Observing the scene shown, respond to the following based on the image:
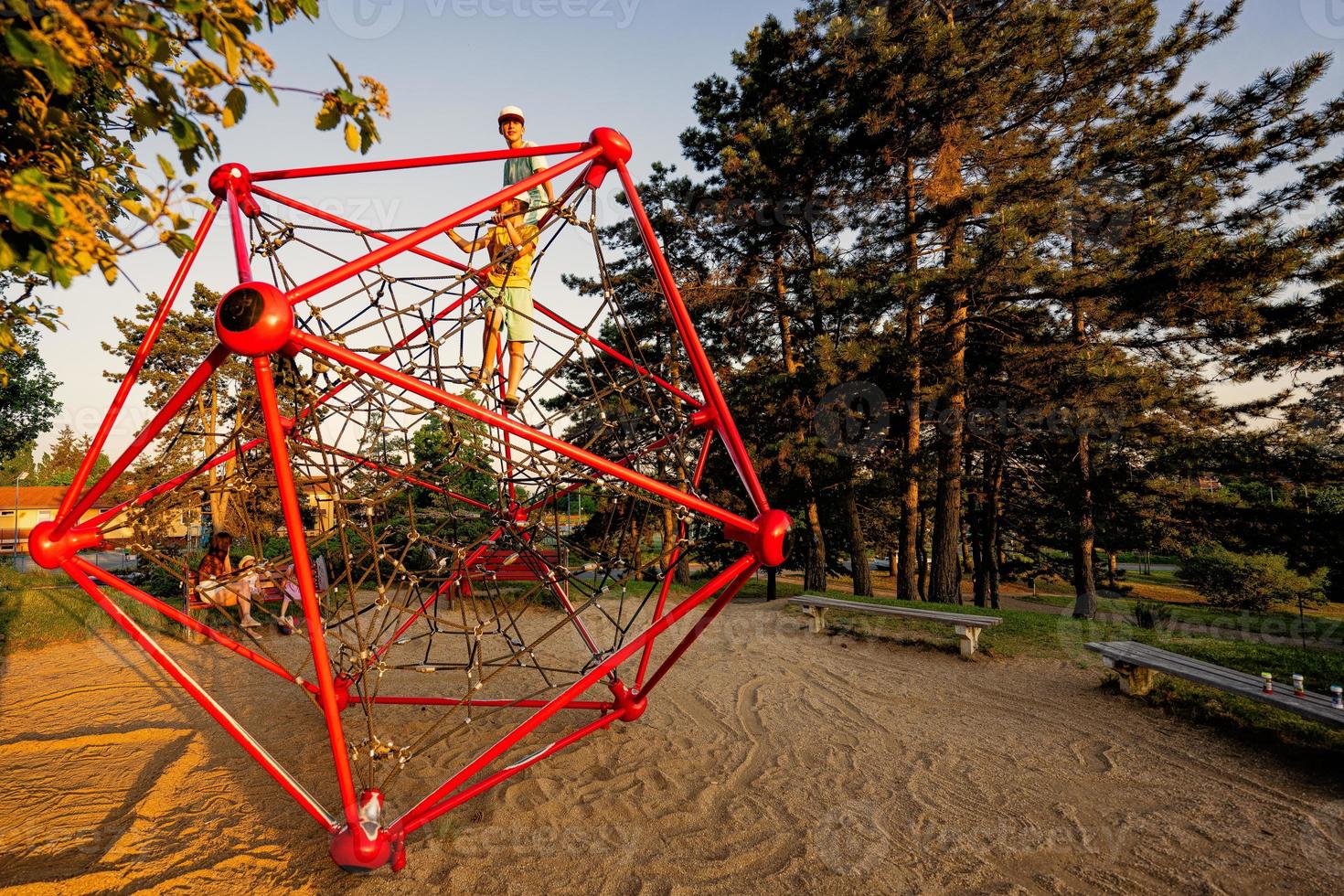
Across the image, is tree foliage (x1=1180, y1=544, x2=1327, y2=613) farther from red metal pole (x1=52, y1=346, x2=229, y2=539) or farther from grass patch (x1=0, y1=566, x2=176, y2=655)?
grass patch (x1=0, y1=566, x2=176, y2=655)

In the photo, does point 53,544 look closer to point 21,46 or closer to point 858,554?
point 21,46

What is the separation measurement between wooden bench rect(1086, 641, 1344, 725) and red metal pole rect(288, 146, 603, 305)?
5774 mm

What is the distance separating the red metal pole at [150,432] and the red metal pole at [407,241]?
37 cm

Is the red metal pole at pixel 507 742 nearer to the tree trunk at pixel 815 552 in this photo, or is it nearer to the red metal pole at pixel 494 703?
the red metal pole at pixel 494 703

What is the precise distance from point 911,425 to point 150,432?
1218 centimetres

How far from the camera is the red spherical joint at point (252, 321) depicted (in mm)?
1988

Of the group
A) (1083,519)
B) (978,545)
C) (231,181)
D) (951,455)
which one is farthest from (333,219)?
(978,545)

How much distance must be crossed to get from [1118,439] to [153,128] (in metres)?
14.9

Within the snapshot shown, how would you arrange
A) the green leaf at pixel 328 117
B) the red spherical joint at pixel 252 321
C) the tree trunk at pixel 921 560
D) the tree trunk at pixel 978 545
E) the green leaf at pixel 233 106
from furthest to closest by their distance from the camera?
the tree trunk at pixel 978 545
the tree trunk at pixel 921 560
the red spherical joint at pixel 252 321
the green leaf at pixel 328 117
the green leaf at pixel 233 106

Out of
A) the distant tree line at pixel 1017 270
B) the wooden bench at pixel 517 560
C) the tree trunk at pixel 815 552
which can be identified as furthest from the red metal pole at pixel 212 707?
the tree trunk at pixel 815 552

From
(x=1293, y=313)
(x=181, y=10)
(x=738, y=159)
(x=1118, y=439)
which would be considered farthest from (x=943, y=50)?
(x=181, y=10)

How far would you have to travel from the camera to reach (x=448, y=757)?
4293 mm

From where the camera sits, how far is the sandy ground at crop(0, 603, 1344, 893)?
2934mm

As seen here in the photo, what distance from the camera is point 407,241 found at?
2477 millimetres
